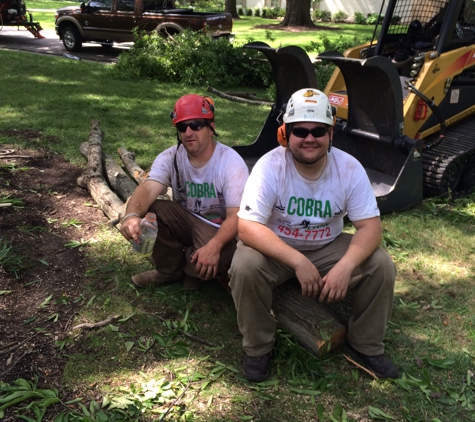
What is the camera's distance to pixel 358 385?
2982mm

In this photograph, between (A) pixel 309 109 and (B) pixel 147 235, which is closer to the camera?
(A) pixel 309 109

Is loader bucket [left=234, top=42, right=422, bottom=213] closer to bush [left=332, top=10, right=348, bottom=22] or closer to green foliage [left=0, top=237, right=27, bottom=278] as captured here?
green foliage [left=0, top=237, right=27, bottom=278]

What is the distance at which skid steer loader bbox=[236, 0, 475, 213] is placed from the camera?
519cm

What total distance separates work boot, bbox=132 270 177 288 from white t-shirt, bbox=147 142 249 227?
0.59 metres

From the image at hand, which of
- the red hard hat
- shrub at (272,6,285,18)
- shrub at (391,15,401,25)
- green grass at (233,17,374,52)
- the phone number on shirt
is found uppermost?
shrub at (391,15,401,25)

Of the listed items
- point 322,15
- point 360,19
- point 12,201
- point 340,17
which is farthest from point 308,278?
point 322,15

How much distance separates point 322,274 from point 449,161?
308 centimetres

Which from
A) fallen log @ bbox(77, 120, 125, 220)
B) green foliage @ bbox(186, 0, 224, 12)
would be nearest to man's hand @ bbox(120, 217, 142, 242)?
fallen log @ bbox(77, 120, 125, 220)

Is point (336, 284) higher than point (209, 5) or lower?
higher

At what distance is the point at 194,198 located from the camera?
3617mm

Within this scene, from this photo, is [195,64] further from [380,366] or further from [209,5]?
[209,5]

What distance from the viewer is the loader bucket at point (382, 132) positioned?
16.6 ft

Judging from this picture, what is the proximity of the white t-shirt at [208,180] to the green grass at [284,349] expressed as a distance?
666mm

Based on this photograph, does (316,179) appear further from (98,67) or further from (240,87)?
(98,67)
